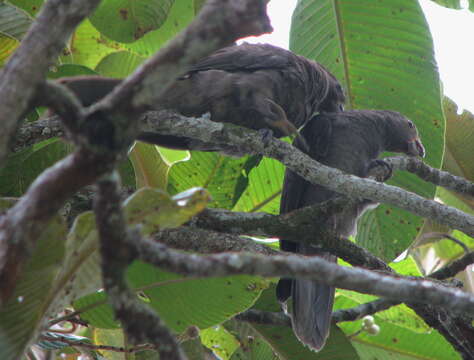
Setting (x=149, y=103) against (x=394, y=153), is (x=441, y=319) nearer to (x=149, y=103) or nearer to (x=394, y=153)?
(x=149, y=103)

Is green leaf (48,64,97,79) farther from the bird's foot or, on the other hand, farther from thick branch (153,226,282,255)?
the bird's foot

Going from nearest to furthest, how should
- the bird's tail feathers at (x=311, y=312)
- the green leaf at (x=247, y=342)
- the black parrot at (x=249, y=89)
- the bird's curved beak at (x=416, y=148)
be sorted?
the bird's tail feathers at (x=311, y=312) → the green leaf at (x=247, y=342) → the black parrot at (x=249, y=89) → the bird's curved beak at (x=416, y=148)

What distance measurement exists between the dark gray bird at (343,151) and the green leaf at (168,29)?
1107 mm

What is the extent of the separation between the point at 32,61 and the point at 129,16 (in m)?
2.35

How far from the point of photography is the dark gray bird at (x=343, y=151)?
3.42 metres

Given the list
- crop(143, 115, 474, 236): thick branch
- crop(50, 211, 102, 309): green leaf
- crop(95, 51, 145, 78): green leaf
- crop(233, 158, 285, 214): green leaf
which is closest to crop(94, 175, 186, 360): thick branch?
crop(50, 211, 102, 309): green leaf

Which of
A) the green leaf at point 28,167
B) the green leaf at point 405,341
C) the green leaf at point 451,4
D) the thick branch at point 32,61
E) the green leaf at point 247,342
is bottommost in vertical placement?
the green leaf at point 405,341

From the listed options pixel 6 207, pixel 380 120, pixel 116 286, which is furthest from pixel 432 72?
pixel 116 286

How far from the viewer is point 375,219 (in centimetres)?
359

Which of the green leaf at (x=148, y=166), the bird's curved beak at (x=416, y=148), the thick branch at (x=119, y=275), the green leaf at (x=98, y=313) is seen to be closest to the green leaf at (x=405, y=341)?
the bird's curved beak at (x=416, y=148)

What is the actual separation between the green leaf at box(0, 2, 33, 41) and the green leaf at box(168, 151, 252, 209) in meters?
1.12

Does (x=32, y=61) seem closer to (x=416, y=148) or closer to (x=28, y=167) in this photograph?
(x=28, y=167)

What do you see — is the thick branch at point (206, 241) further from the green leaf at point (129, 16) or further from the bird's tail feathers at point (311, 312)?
the green leaf at point (129, 16)

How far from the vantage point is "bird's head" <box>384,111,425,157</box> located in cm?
376
